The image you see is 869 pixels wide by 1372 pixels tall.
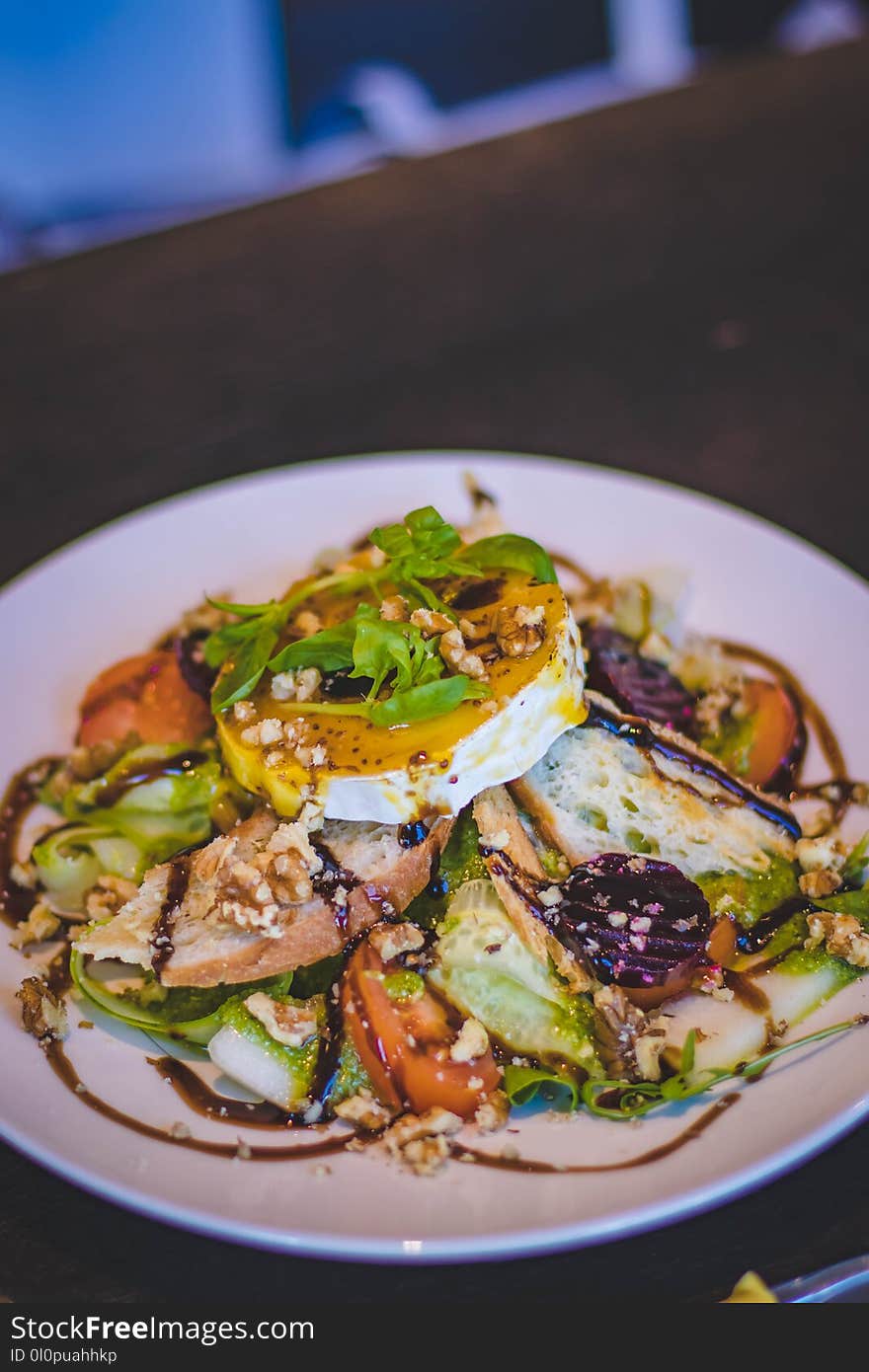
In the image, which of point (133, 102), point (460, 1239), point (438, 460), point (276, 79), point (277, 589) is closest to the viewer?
point (460, 1239)

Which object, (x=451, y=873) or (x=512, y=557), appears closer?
(x=451, y=873)

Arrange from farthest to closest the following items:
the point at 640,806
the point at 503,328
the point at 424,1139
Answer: the point at 503,328 → the point at 640,806 → the point at 424,1139

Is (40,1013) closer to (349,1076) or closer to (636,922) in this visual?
(349,1076)

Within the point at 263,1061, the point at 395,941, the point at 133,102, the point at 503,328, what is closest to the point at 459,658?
the point at 395,941

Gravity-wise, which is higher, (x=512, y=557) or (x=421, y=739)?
(x=512, y=557)

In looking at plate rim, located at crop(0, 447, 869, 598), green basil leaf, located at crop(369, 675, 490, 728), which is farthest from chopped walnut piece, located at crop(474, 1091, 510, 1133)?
plate rim, located at crop(0, 447, 869, 598)

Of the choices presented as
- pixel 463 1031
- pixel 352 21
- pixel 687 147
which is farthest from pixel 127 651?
pixel 352 21
